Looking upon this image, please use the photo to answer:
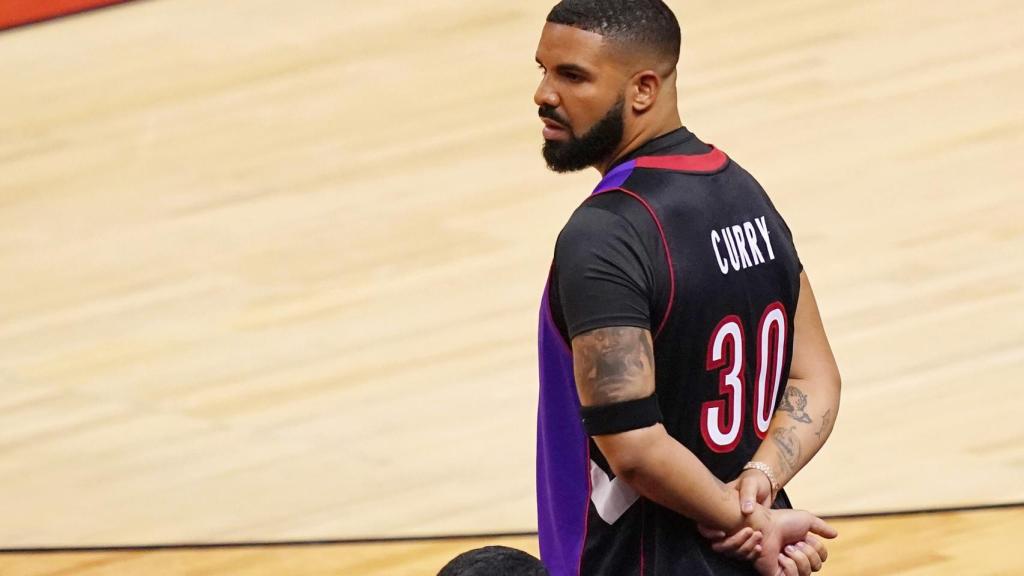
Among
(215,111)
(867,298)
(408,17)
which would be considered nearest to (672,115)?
(867,298)

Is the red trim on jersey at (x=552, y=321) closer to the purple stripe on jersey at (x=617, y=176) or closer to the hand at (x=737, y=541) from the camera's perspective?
the purple stripe on jersey at (x=617, y=176)

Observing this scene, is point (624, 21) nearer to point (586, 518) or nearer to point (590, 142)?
point (590, 142)

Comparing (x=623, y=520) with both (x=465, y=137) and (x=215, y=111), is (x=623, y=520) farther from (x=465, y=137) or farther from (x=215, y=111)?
(x=215, y=111)

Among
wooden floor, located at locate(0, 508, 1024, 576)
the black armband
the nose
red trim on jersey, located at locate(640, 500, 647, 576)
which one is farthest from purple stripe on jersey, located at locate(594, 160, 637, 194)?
wooden floor, located at locate(0, 508, 1024, 576)

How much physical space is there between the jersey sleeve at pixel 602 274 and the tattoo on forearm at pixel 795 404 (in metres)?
0.34

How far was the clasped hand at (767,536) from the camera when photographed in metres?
2.30

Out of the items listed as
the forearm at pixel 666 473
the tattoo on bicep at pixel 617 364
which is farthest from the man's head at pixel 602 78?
the forearm at pixel 666 473

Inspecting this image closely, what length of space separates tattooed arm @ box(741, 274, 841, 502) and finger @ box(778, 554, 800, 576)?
124 millimetres

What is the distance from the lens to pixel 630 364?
7.16 ft

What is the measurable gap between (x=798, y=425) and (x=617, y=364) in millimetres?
381

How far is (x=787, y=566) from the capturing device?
2352 mm

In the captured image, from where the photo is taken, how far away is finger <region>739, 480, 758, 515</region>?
2295 millimetres

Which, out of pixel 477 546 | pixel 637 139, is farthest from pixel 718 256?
pixel 477 546

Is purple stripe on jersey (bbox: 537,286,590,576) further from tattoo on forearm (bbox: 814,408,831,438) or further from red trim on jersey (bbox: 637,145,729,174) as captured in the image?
tattoo on forearm (bbox: 814,408,831,438)
